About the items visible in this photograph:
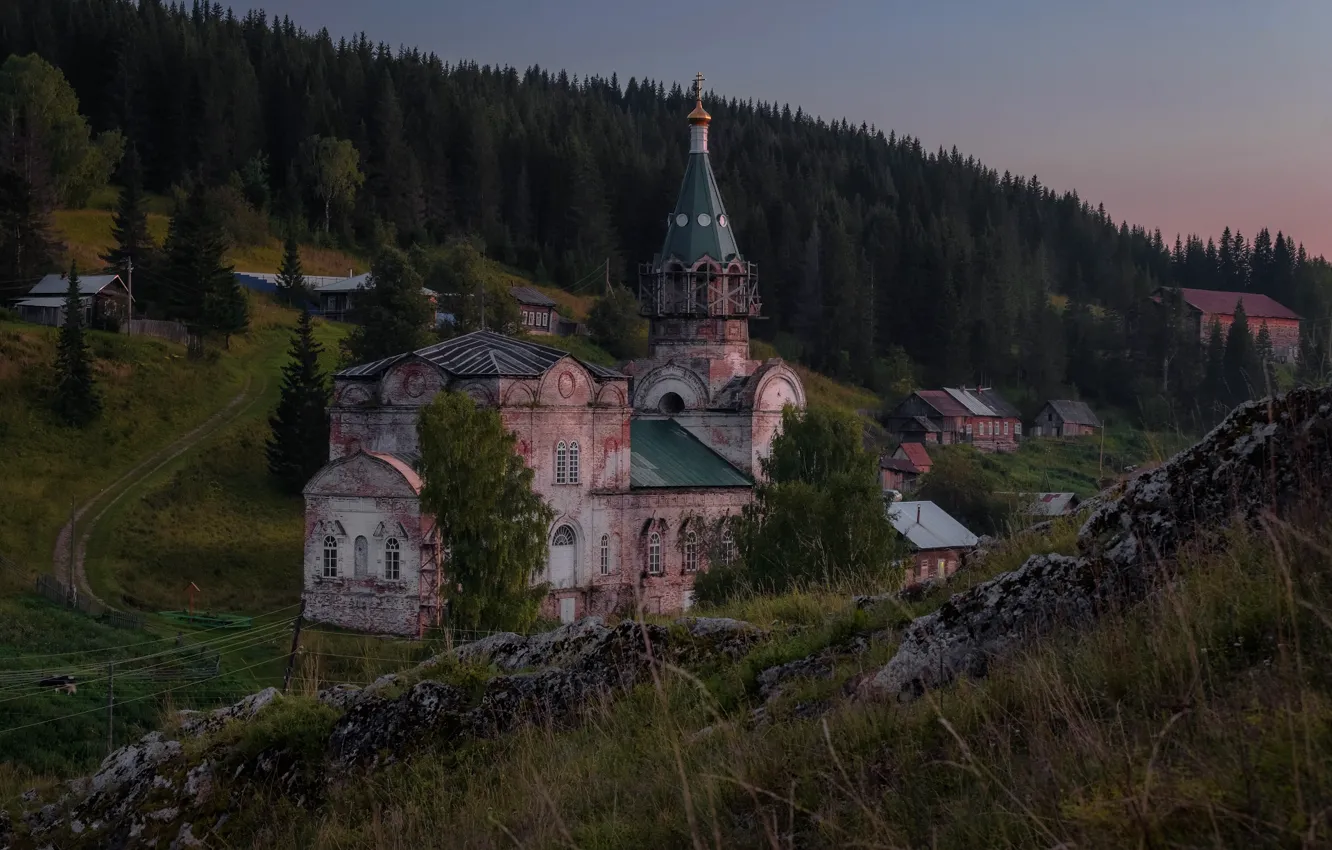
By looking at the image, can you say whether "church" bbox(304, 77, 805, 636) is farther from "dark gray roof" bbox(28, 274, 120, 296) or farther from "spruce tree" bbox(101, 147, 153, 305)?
"spruce tree" bbox(101, 147, 153, 305)

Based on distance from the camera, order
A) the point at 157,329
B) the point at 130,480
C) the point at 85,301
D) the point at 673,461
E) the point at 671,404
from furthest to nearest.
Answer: the point at 157,329
the point at 85,301
the point at 130,480
the point at 671,404
the point at 673,461

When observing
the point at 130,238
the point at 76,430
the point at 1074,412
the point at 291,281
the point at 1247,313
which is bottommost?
the point at 76,430

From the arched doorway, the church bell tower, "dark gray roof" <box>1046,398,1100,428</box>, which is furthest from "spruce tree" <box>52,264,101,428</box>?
"dark gray roof" <box>1046,398,1100,428</box>

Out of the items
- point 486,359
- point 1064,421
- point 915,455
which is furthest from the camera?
point 1064,421

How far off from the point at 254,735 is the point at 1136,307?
78.9 m

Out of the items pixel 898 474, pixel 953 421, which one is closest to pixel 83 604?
pixel 898 474

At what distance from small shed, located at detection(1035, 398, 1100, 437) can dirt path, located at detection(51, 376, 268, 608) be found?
39.0 meters

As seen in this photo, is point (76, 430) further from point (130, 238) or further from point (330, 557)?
point (330, 557)

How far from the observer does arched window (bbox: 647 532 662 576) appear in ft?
107

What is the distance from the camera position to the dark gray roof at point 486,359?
2922 cm

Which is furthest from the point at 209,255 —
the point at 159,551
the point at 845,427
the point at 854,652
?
the point at 854,652

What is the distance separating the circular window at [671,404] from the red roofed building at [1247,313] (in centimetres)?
5374

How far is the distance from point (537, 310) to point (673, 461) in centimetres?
3038

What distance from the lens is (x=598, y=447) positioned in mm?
31359
